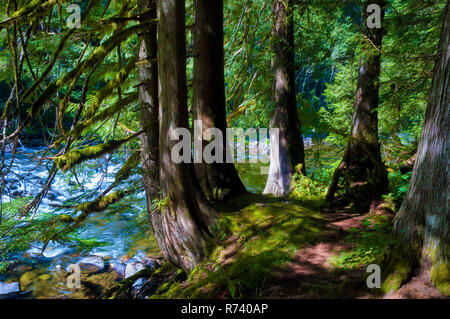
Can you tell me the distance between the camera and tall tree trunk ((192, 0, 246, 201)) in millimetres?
4789

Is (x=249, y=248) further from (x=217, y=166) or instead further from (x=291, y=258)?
(x=217, y=166)

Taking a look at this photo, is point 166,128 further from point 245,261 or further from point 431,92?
point 431,92

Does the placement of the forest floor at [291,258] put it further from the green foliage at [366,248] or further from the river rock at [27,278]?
the river rock at [27,278]

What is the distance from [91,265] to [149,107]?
644 cm

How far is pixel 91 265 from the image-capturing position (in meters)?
8.66

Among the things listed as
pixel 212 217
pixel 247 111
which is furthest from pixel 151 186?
pixel 247 111

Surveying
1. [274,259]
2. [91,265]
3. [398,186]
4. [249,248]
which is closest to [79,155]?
[249,248]

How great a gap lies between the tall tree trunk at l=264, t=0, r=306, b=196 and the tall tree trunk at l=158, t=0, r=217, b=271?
2963mm

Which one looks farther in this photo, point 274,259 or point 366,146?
point 366,146

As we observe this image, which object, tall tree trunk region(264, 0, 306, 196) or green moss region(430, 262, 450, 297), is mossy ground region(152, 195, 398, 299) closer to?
green moss region(430, 262, 450, 297)

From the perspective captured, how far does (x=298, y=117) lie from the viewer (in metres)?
6.75

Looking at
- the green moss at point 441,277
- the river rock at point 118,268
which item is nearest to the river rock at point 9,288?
the river rock at point 118,268

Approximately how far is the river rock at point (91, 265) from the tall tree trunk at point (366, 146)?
7476 millimetres

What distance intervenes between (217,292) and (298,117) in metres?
4.76
